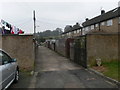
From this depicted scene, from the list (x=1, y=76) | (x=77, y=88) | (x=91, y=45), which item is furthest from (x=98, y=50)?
(x=1, y=76)

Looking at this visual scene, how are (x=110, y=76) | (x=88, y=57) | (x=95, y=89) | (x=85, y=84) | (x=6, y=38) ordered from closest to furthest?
(x=95, y=89)
(x=85, y=84)
(x=110, y=76)
(x=6, y=38)
(x=88, y=57)

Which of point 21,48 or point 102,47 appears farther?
point 102,47

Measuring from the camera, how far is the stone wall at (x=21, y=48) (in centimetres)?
966

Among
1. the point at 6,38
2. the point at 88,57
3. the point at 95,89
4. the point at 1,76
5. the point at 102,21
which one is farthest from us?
the point at 102,21

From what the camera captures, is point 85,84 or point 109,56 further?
point 109,56

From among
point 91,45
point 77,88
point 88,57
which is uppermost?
point 91,45

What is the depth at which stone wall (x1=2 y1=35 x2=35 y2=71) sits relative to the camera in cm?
966

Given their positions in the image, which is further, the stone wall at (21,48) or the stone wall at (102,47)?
the stone wall at (102,47)

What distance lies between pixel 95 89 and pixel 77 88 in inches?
27.8

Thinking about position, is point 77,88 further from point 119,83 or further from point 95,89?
point 119,83

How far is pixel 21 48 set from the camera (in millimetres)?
9766

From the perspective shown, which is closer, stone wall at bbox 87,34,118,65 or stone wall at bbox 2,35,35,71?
stone wall at bbox 2,35,35,71

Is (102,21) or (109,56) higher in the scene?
(102,21)

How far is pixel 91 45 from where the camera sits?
10711 millimetres
